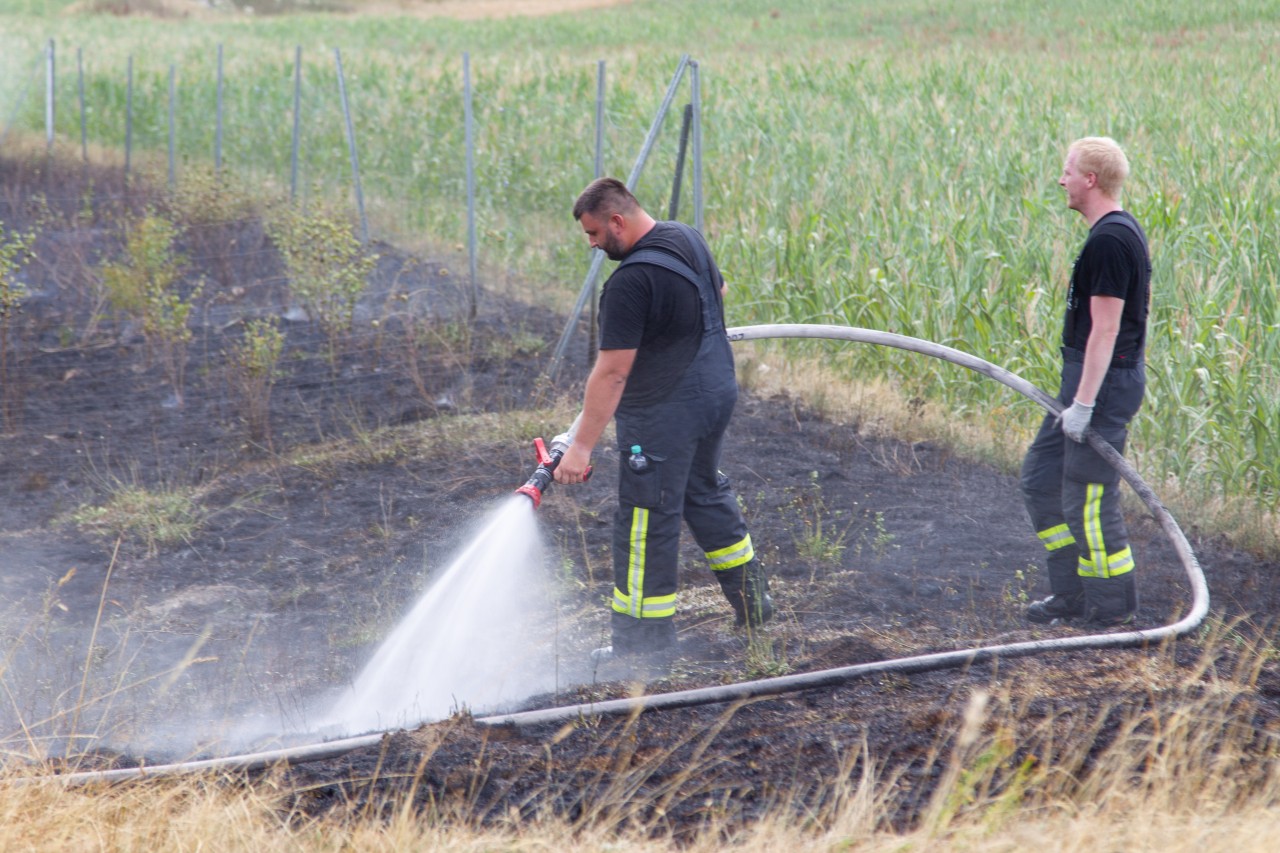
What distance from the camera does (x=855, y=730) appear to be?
3330 millimetres

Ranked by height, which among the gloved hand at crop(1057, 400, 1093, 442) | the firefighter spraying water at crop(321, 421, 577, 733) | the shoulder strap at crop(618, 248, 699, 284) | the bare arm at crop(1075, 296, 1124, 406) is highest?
the shoulder strap at crop(618, 248, 699, 284)

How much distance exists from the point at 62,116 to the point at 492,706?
17.4 metres

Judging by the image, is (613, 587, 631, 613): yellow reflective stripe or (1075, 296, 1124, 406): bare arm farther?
(613, 587, 631, 613): yellow reflective stripe

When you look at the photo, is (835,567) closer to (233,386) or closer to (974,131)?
(233,386)

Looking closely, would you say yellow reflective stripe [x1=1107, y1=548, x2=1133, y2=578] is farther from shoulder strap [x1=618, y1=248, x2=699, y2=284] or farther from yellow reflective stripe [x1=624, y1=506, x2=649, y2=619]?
shoulder strap [x1=618, y1=248, x2=699, y2=284]

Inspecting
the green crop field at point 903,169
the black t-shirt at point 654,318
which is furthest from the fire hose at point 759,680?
the green crop field at point 903,169

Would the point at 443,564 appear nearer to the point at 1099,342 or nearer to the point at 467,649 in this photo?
the point at 467,649

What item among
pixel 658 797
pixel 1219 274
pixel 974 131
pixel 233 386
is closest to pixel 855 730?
pixel 658 797

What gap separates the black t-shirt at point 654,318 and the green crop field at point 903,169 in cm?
280

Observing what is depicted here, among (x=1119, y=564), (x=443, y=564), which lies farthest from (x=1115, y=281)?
(x=443, y=564)

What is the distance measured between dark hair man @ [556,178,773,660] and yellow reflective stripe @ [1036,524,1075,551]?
1139mm

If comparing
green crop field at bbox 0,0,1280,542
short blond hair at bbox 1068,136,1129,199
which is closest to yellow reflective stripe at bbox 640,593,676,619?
short blond hair at bbox 1068,136,1129,199

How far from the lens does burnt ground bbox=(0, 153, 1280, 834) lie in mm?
3217

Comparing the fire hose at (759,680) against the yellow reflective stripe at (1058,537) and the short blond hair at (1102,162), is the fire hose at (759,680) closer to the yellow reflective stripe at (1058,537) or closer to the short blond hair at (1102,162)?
the yellow reflective stripe at (1058,537)
